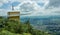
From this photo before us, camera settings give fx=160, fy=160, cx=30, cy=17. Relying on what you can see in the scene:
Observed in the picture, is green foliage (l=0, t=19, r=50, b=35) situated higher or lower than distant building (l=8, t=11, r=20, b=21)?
lower

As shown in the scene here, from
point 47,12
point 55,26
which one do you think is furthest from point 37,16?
point 55,26

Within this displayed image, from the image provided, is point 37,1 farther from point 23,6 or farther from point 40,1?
point 23,6

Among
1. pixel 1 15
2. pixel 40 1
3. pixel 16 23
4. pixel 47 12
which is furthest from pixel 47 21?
pixel 1 15

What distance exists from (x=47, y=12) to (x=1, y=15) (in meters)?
0.63

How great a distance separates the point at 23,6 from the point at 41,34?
0.46m

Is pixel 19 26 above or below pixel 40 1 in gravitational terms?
below

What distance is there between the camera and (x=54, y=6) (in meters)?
2.21

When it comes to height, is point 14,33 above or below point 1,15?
below

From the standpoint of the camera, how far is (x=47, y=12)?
2201 mm

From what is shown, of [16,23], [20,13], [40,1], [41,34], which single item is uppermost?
[40,1]

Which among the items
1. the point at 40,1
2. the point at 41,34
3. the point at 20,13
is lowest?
the point at 41,34

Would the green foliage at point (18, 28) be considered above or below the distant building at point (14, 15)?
below

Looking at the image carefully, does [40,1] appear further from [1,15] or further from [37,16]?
[1,15]

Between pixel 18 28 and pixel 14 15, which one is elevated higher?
pixel 14 15
